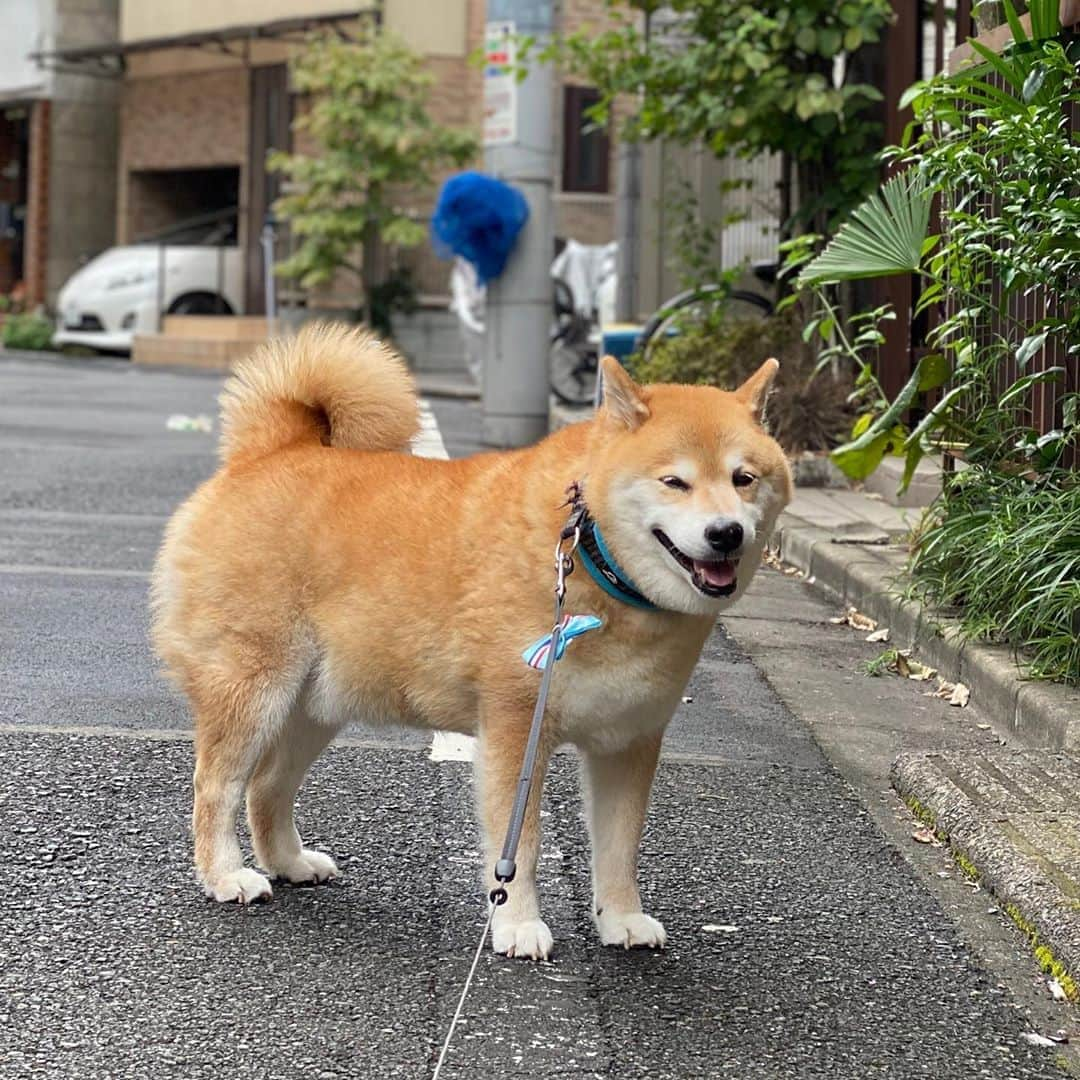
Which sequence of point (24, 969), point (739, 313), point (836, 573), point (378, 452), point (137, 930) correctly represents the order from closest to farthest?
point (24, 969) < point (137, 930) < point (378, 452) < point (836, 573) < point (739, 313)

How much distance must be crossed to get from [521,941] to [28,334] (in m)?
25.8

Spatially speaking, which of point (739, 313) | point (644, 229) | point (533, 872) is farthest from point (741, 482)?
point (644, 229)

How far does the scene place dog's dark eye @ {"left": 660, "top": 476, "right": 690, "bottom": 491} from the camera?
3336mm

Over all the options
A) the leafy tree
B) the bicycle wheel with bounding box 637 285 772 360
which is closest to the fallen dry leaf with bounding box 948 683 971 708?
the bicycle wheel with bounding box 637 285 772 360

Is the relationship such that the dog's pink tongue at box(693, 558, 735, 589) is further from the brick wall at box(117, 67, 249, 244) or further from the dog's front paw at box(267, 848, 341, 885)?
the brick wall at box(117, 67, 249, 244)

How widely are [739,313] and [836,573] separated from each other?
18.4 ft

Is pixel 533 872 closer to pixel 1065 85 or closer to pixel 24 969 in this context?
pixel 24 969

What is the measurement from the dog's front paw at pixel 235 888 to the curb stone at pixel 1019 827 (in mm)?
1624

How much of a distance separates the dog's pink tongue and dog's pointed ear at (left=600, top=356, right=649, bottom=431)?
1.04 feet

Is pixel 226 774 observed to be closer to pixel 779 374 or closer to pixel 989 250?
pixel 989 250

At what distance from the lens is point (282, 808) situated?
3.98m

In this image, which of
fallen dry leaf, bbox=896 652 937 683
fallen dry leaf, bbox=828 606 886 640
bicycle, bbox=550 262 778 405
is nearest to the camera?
fallen dry leaf, bbox=896 652 937 683

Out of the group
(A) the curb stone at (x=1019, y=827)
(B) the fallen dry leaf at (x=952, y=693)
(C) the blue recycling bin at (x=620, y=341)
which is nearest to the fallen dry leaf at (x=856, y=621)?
(B) the fallen dry leaf at (x=952, y=693)

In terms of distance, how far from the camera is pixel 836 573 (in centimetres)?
777
